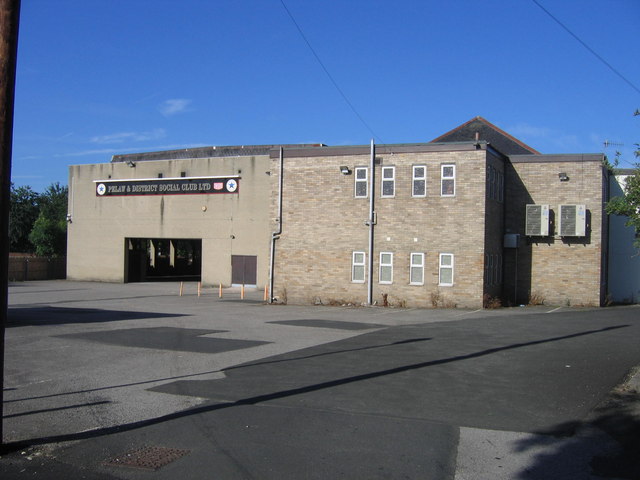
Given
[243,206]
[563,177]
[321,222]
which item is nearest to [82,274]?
[243,206]

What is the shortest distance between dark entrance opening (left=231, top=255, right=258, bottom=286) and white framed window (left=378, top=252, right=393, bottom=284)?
1271 cm

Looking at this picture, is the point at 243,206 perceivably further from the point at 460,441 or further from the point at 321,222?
the point at 460,441

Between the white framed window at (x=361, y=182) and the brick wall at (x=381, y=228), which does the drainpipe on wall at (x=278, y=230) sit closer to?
the brick wall at (x=381, y=228)

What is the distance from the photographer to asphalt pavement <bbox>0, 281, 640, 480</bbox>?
6238 millimetres

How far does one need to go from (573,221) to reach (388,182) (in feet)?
25.5

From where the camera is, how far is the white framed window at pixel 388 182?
26.4 metres

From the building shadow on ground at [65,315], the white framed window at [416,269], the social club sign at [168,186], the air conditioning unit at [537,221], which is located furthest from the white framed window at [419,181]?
the social club sign at [168,186]

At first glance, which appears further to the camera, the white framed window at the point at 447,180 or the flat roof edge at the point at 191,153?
the flat roof edge at the point at 191,153

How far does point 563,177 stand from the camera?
89.3 ft

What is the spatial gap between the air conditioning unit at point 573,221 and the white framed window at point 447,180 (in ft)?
16.3

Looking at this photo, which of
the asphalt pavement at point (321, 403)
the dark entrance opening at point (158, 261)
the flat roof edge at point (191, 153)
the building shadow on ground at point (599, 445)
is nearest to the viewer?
the building shadow on ground at point (599, 445)

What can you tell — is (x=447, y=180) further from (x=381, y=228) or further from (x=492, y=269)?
(x=492, y=269)

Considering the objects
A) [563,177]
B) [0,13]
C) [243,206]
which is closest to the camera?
[0,13]

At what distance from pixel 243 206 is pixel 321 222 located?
11.6 m
